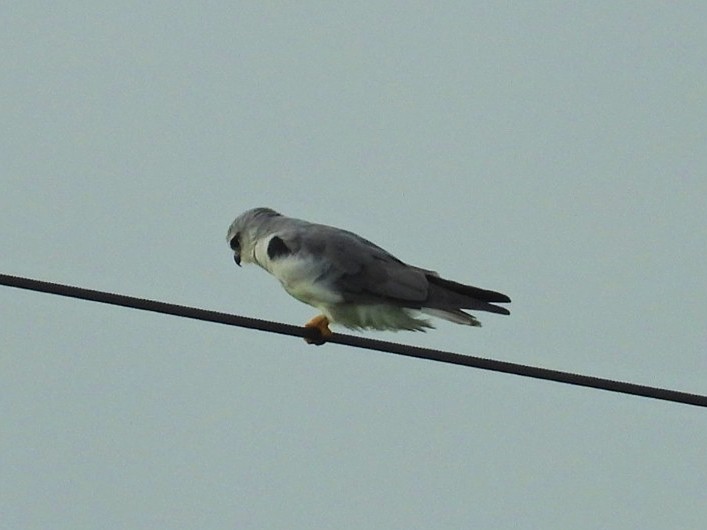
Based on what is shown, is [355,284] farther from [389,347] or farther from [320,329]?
[389,347]

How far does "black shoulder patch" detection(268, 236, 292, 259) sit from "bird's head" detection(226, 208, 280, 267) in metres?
0.45

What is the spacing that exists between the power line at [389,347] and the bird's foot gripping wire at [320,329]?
1.32 meters

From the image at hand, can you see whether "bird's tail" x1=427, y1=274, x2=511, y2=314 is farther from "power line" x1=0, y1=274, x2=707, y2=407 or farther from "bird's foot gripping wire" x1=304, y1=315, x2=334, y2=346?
"power line" x1=0, y1=274, x2=707, y2=407

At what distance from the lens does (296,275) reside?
10.1 metres

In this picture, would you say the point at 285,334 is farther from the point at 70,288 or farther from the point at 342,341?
the point at 70,288

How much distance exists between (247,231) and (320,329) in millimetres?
1492

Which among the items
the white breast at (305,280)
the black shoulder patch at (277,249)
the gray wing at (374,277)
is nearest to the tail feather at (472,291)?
the gray wing at (374,277)

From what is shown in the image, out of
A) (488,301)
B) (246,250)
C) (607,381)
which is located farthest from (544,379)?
(246,250)

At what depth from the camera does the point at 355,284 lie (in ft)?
32.7

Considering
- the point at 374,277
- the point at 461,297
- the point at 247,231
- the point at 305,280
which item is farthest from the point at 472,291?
the point at 247,231

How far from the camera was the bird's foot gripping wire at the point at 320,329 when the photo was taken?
9547mm

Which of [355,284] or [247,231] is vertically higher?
[247,231]

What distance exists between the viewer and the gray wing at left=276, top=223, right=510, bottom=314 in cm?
959

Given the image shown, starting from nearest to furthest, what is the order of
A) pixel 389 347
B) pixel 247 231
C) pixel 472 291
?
pixel 389 347, pixel 472 291, pixel 247 231
